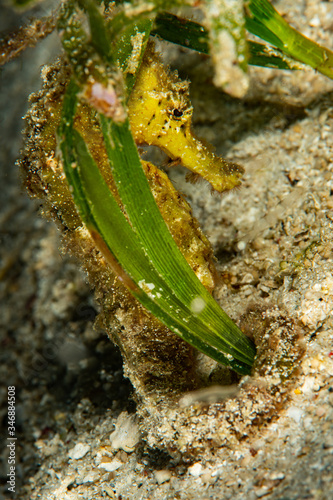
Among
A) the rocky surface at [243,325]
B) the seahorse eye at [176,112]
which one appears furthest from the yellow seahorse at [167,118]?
the rocky surface at [243,325]

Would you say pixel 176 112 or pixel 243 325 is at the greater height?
pixel 176 112

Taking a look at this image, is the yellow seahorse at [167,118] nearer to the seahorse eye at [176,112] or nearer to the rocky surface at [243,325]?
the seahorse eye at [176,112]

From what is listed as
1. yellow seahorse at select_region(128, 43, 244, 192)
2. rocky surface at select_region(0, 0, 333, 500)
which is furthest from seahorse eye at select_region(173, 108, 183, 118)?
rocky surface at select_region(0, 0, 333, 500)

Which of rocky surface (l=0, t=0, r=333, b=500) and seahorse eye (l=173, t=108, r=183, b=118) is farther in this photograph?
seahorse eye (l=173, t=108, r=183, b=118)

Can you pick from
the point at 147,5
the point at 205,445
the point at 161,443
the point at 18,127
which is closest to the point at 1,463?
the point at 161,443

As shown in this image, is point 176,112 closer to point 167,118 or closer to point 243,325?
point 167,118

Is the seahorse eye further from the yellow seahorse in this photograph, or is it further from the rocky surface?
the rocky surface

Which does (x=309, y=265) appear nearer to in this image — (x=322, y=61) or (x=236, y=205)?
(x=236, y=205)

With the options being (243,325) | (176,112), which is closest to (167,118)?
(176,112)
